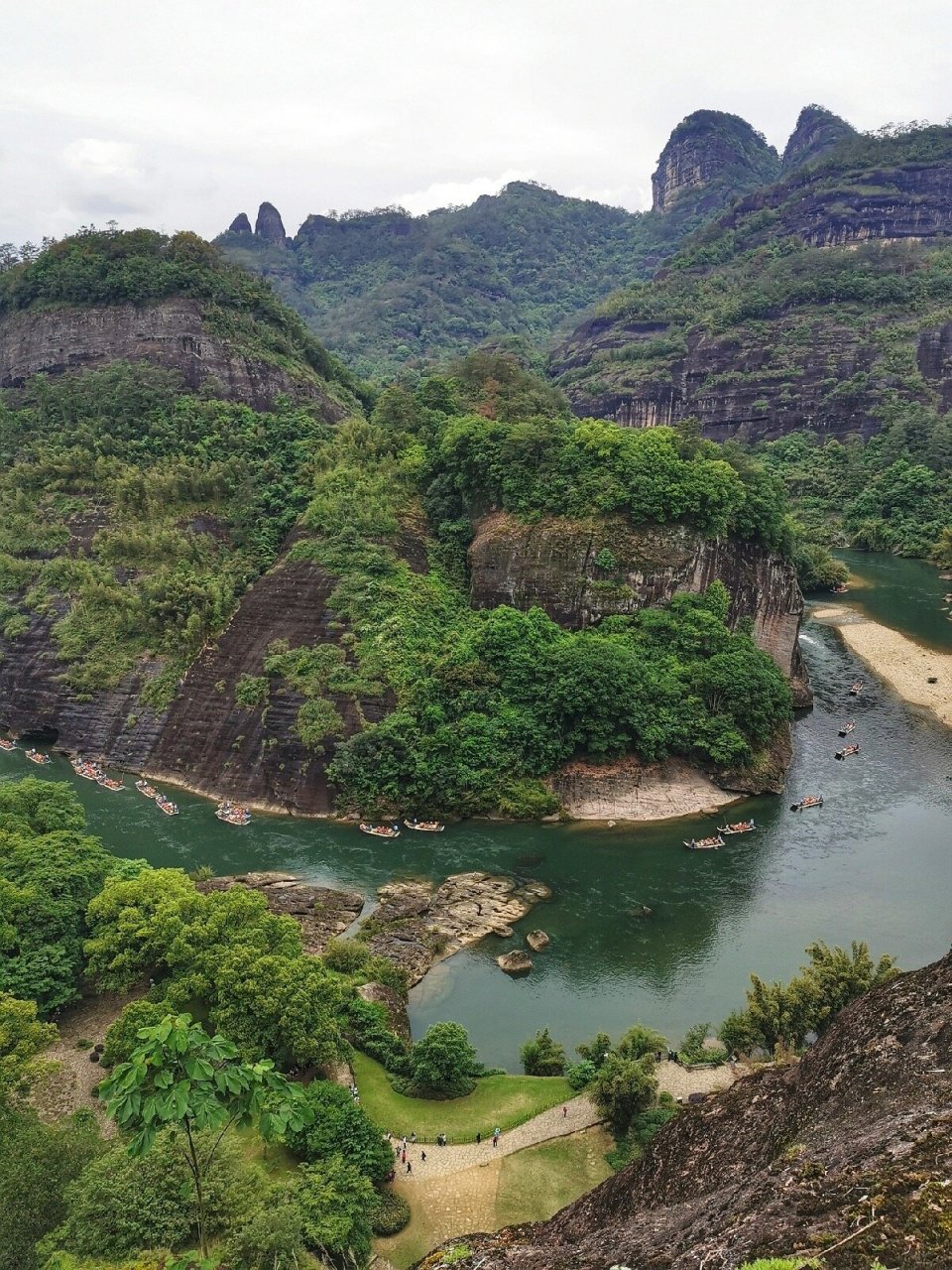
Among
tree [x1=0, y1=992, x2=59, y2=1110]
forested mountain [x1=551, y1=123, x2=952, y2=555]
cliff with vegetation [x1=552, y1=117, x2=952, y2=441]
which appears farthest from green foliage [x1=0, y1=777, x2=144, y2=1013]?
cliff with vegetation [x1=552, y1=117, x2=952, y2=441]

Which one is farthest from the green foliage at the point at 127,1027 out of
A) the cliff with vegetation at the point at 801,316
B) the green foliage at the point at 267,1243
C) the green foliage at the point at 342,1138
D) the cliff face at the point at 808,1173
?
the cliff with vegetation at the point at 801,316

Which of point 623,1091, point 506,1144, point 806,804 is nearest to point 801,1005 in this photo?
point 623,1091

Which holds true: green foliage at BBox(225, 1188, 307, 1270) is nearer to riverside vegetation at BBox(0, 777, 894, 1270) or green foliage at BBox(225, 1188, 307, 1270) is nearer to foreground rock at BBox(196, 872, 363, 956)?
riverside vegetation at BBox(0, 777, 894, 1270)

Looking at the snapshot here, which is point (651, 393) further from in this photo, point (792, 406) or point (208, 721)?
point (208, 721)

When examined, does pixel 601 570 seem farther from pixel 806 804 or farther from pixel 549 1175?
pixel 549 1175

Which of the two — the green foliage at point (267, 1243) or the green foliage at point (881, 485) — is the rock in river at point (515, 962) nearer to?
the green foliage at point (267, 1243)

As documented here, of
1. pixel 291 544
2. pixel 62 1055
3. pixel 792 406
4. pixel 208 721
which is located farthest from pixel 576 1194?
pixel 792 406
